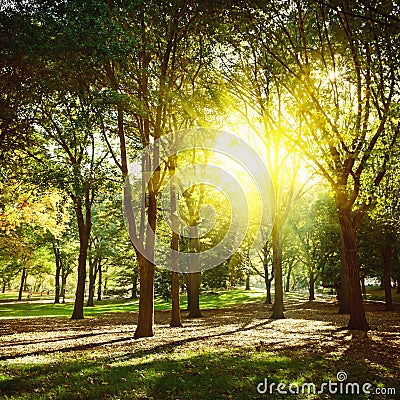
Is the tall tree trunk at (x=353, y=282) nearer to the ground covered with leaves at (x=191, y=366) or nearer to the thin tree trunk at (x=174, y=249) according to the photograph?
the ground covered with leaves at (x=191, y=366)

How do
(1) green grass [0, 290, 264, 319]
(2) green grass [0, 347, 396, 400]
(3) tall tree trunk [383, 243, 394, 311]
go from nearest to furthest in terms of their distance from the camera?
(2) green grass [0, 347, 396, 400], (3) tall tree trunk [383, 243, 394, 311], (1) green grass [0, 290, 264, 319]

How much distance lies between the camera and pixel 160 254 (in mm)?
35812

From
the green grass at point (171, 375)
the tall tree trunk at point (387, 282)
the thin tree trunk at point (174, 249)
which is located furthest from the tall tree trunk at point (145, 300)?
the tall tree trunk at point (387, 282)

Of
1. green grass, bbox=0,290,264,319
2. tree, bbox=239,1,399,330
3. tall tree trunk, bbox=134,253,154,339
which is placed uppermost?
tree, bbox=239,1,399,330

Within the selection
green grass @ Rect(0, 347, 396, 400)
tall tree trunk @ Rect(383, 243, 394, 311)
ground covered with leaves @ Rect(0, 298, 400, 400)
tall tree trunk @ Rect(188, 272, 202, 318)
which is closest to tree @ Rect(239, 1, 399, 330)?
ground covered with leaves @ Rect(0, 298, 400, 400)

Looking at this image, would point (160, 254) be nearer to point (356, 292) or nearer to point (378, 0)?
point (356, 292)

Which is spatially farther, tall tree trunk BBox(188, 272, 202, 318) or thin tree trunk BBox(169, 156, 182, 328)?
tall tree trunk BBox(188, 272, 202, 318)

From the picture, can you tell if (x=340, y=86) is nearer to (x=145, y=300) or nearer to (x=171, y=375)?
(x=145, y=300)

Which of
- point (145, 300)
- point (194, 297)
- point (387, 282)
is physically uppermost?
point (387, 282)

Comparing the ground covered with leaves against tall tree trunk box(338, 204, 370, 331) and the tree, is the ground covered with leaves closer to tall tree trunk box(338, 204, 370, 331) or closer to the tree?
tall tree trunk box(338, 204, 370, 331)

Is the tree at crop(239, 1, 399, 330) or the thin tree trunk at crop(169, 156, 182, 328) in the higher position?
the tree at crop(239, 1, 399, 330)

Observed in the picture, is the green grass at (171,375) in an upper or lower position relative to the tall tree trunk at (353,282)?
lower

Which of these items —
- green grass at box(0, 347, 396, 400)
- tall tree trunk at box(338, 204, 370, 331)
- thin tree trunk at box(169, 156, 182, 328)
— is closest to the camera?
green grass at box(0, 347, 396, 400)

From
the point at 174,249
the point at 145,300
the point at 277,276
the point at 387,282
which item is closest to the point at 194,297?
the point at 277,276
